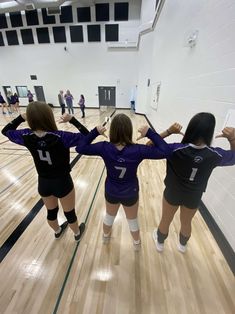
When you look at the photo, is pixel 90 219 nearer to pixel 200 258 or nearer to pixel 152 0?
pixel 200 258

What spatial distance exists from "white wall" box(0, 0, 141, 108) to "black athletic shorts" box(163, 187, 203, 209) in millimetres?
12035

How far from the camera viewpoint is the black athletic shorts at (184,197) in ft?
4.03

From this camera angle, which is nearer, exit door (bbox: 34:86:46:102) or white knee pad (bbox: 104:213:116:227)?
white knee pad (bbox: 104:213:116:227)

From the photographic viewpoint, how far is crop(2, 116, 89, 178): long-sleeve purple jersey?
1.14 m

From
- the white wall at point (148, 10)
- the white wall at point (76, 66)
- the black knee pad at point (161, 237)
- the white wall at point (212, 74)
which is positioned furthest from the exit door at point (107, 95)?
the black knee pad at point (161, 237)

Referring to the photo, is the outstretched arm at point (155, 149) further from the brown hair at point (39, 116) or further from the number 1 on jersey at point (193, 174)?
the brown hair at point (39, 116)

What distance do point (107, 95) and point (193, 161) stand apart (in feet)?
40.9

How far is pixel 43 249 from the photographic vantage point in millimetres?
1665

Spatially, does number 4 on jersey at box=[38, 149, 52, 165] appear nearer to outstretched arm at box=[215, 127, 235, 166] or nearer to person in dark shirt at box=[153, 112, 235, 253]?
person in dark shirt at box=[153, 112, 235, 253]

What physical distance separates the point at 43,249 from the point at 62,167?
1.04 m

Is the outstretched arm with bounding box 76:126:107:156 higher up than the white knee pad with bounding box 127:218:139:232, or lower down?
higher up

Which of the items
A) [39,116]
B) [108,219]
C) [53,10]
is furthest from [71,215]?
[53,10]

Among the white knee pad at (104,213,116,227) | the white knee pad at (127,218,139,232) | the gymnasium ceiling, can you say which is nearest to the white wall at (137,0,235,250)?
the white knee pad at (127,218,139,232)

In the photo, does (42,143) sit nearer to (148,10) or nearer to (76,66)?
(148,10)
